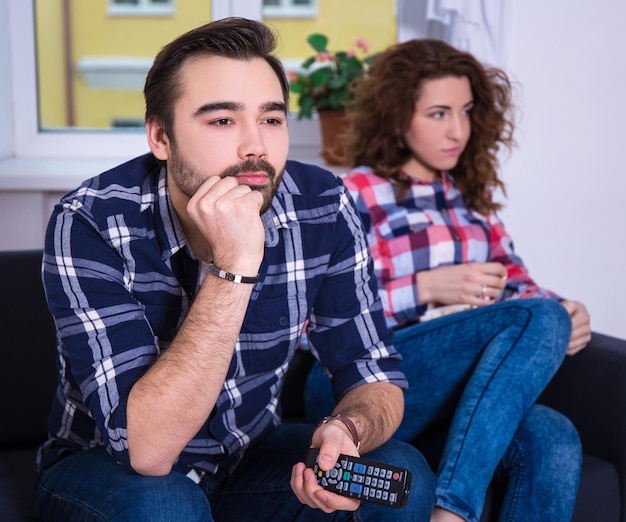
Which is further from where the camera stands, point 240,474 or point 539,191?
point 539,191

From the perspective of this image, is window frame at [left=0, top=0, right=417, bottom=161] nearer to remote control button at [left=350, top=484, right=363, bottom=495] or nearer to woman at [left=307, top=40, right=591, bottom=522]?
woman at [left=307, top=40, right=591, bottom=522]

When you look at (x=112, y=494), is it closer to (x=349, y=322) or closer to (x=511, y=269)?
(x=349, y=322)

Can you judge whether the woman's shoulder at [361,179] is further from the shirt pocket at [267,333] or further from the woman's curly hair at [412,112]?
the shirt pocket at [267,333]

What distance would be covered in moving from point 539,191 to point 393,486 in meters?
1.52

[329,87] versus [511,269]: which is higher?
[329,87]

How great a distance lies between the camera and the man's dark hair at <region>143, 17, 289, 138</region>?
51.2 inches

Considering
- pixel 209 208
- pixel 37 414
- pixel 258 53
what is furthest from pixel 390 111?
pixel 37 414

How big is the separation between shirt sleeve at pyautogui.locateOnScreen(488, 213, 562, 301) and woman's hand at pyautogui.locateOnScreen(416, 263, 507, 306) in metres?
0.07

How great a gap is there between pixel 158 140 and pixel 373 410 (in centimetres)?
54

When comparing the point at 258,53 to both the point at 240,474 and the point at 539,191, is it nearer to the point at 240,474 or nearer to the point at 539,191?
the point at 240,474

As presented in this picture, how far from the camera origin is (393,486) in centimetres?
109

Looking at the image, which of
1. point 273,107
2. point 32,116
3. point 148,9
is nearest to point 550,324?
point 273,107

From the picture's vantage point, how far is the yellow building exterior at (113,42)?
260 centimetres

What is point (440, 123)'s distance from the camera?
6.37 ft
